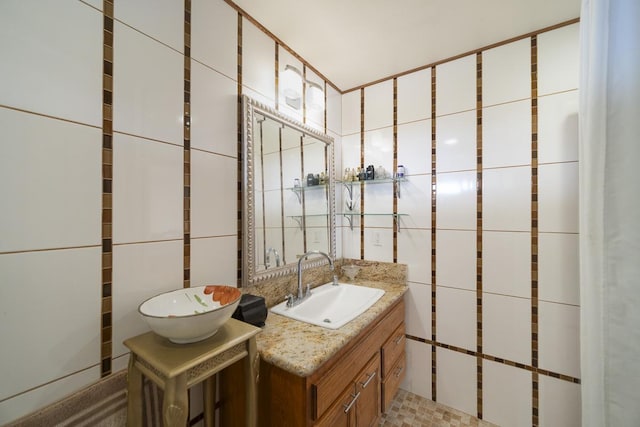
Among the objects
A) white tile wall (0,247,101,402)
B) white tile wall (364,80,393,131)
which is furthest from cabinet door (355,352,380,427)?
white tile wall (364,80,393,131)

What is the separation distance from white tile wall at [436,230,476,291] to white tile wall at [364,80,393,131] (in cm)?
93

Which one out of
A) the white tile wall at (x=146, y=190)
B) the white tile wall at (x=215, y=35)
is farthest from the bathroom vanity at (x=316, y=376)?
the white tile wall at (x=215, y=35)

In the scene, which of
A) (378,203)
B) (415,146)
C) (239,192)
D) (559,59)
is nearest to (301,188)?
(239,192)

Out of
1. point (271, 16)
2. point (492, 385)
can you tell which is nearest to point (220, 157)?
point (271, 16)

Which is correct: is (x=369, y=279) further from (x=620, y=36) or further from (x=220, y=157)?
(x=620, y=36)

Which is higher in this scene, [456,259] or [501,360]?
[456,259]

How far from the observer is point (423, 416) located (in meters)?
1.58

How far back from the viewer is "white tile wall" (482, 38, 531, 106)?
1.44m

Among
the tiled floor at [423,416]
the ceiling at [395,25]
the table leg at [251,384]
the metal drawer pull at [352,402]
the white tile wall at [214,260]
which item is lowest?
the tiled floor at [423,416]

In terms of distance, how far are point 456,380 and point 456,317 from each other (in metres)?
0.42

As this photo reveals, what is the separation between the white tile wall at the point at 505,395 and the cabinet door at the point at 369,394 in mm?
746

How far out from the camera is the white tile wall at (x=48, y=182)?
0.65 m

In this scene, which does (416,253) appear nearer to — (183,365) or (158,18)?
(183,365)

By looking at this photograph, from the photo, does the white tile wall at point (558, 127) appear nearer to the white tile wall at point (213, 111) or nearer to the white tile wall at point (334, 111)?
the white tile wall at point (334, 111)
